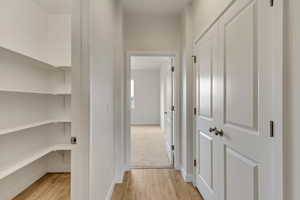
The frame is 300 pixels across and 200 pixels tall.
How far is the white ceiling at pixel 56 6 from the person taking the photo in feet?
9.17

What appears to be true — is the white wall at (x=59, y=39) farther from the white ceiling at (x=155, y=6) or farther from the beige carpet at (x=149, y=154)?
the beige carpet at (x=149, y=154)

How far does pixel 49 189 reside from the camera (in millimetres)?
2674

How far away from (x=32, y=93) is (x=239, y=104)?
2.68 meters

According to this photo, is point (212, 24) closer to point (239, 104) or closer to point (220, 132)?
point (239, 104)

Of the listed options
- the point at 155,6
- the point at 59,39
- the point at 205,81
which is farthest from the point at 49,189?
the point at 155,6

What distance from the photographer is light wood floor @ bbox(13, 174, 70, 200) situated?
2.48 meters

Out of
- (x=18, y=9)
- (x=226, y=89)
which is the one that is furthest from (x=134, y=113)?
(x=226, y=89)

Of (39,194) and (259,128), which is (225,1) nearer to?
(259,128)

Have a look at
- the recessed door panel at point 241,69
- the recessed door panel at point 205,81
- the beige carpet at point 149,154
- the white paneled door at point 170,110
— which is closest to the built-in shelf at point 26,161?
the beige carpet at point 149,154

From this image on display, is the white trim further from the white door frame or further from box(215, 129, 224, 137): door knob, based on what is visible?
box(215, 129, 224, 137): door knob

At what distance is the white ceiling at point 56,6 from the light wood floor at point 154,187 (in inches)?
112

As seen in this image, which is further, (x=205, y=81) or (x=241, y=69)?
(x=205, y=81)

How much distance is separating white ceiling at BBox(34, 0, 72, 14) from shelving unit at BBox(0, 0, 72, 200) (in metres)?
0.03

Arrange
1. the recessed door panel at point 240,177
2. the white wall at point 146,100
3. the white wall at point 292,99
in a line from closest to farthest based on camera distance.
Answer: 1. the white wall at point 292,99
2. the recessed door panel at point 240,177
3. the white wall at point 146,100
